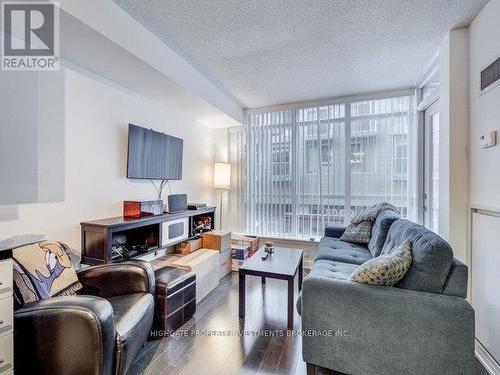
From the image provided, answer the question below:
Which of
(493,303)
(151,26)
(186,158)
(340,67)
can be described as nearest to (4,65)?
(151,26)

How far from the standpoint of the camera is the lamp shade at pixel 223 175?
405 cm

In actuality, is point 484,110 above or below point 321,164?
above

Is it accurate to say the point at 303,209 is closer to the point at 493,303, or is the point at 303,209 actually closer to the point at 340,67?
the point at 340,67

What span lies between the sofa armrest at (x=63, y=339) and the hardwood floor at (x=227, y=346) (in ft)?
1.81

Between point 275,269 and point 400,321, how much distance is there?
1.05 meters

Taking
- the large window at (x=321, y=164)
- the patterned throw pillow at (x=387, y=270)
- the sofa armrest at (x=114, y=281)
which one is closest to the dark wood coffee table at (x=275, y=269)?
the patterned throw pillow at (x=387, y=270)

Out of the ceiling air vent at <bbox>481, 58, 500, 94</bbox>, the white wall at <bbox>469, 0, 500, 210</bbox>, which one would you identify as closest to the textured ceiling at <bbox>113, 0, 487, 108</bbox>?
the white wall at <bbox>469, 0, 500, 210</bbox>

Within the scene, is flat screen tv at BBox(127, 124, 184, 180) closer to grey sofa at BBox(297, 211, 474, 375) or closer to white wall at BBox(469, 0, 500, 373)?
grey sofa at BBox(297, 211, 474, 375)

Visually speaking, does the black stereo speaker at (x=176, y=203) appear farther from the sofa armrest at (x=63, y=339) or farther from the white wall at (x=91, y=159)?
the sofa armrest at (x=63, y=339)

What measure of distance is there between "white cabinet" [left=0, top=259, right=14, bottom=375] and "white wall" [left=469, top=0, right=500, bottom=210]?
2.95 m

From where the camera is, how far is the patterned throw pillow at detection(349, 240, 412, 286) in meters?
1.44

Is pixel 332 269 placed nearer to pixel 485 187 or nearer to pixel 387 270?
pixel 387 270

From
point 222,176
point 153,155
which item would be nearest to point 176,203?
point 153,155

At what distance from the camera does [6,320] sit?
3.72ft
